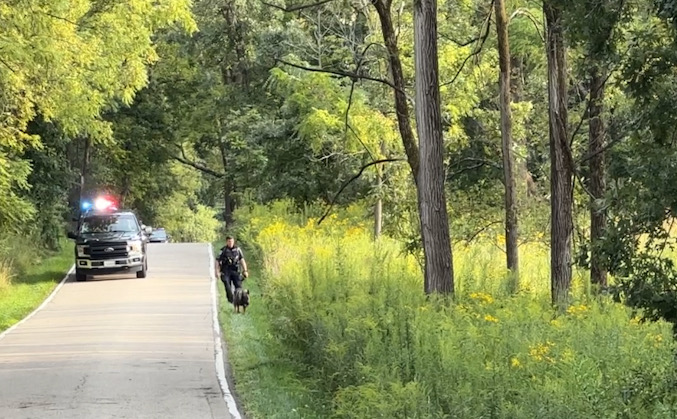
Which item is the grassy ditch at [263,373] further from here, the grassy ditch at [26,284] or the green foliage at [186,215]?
the green foliage at [186,215]

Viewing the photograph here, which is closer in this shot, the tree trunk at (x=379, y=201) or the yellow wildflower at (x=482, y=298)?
the yellow wildflower at (x=482, y=298)

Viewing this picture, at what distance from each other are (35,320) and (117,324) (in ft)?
8.59

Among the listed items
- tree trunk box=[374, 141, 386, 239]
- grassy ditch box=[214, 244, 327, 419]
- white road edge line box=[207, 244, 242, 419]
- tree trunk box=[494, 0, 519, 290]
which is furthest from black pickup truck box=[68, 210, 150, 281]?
tree trunk box=[494, 0, 519, 290]

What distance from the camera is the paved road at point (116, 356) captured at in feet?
39.1

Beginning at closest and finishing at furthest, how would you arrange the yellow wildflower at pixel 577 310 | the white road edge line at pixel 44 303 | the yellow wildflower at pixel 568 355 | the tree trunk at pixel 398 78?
the yellow wildflower at pixel 568 355 < the yellow wildflower at pixel 577 310 < the tree trunk at pixel 398 78 < the white road edge line at pixel 44 303

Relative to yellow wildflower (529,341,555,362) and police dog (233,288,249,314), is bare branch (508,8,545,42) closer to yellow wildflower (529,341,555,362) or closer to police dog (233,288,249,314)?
police dog (233,288,249,314)

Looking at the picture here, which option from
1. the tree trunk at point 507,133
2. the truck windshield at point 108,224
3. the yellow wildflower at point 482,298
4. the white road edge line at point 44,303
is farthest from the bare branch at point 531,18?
the truck windshield at point 108,224

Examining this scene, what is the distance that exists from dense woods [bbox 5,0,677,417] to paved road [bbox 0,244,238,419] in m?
1.79

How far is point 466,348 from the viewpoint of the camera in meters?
8.89

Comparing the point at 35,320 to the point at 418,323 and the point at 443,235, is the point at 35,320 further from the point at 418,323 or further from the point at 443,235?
the point at 418,323

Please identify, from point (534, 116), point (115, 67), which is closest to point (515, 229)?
point (534, 116)

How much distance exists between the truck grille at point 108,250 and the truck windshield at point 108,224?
1.05m

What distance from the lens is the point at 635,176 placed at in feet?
23.6

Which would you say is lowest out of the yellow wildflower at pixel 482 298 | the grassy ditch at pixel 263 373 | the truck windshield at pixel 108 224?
the grassy ditch at pixel 263 373
